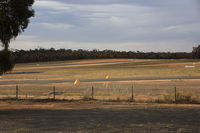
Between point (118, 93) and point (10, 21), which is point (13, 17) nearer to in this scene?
point (10, 21)

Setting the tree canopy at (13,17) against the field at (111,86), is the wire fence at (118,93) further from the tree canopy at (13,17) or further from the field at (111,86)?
the tree canopy at (13,17)

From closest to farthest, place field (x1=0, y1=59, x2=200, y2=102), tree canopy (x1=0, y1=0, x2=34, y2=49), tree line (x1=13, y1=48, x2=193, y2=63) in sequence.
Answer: tree canopy (x1=0, y1=0, x2=34, y2=49)
field (x1=0, y1=59, x2=200, y2=102)
tree line (x1=13, y1=48, x2=193, y2=63)

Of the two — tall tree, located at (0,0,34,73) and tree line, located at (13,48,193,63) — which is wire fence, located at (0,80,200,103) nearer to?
tall tree, located at (0,0,34,73)

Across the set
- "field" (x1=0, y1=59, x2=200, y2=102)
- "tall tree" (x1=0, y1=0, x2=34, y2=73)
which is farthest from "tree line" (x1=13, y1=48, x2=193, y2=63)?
"tall tree" (x1=0, y1=0, x2=34, y2=73)

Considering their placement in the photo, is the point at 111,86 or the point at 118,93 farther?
the point at 111,86

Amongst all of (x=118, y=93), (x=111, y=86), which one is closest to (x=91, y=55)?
(x=111, y=86)

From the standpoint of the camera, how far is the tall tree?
18.9 metres

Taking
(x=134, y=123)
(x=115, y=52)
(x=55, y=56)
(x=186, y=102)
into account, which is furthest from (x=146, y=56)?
(x=134, y=123)

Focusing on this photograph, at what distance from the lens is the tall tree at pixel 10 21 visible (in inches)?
744

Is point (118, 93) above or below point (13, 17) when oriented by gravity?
below

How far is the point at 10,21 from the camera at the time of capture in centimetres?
1922

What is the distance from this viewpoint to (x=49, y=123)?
1480 centimetres

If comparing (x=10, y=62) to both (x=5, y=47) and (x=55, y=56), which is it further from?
(x=55, y=56)

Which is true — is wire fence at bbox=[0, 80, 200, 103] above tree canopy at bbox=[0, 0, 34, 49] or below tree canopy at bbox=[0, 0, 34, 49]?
below
